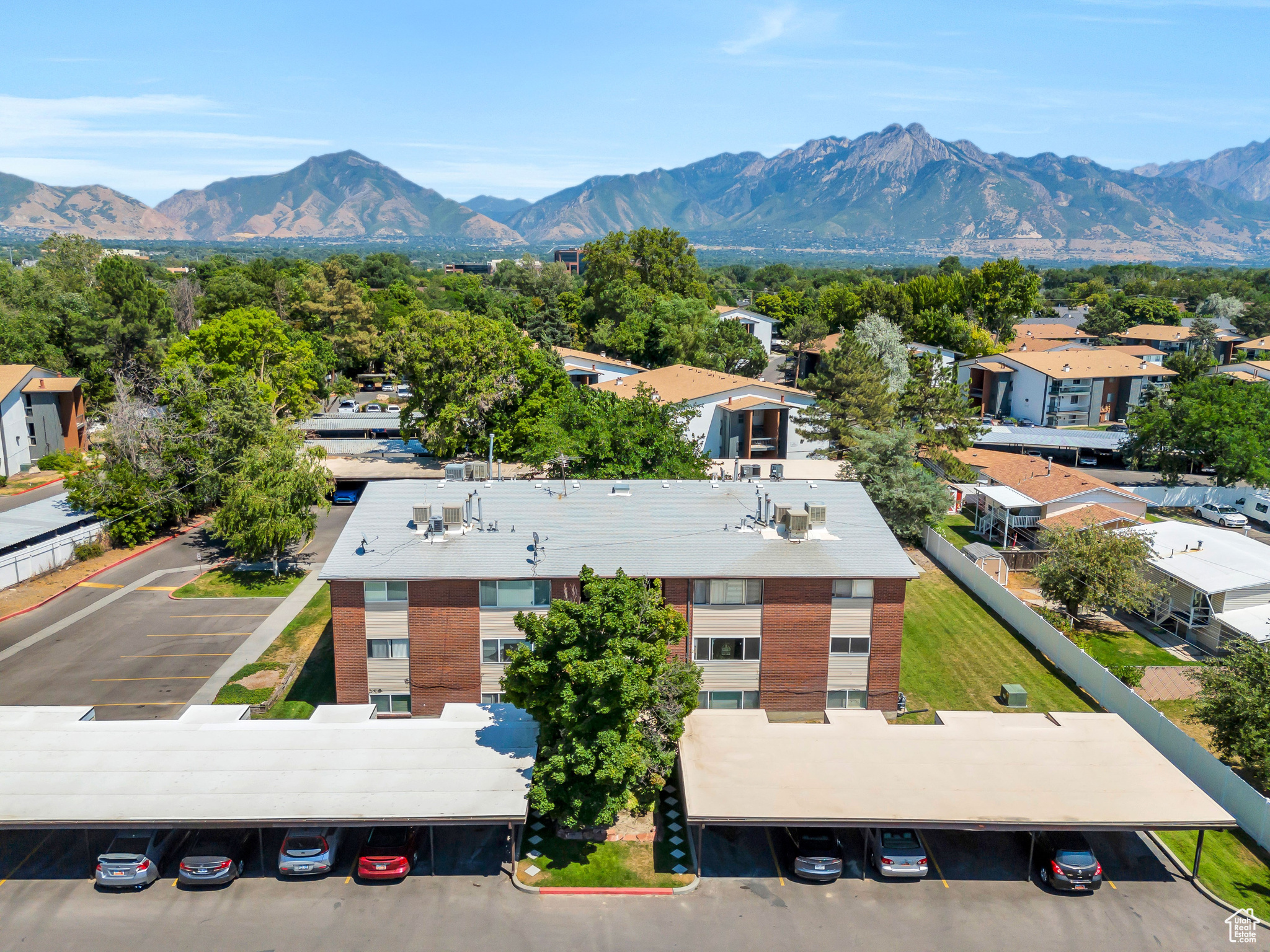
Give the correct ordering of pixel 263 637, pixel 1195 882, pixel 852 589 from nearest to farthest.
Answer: pixel 1195 882 → pixel 852 589 → pixel 263 637

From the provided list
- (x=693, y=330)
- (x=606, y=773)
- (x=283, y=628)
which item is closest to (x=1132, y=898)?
(x=606, y=773)

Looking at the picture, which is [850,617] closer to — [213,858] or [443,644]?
[443,644]

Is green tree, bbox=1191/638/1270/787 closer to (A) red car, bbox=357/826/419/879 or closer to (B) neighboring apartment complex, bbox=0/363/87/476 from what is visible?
(A) red car, bbox=357/826/419/879

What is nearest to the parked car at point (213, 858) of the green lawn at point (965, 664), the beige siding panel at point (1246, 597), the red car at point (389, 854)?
the red car at point (389, 854)

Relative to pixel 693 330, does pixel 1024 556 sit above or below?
below

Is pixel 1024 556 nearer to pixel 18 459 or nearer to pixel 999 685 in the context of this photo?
pixel 999 685

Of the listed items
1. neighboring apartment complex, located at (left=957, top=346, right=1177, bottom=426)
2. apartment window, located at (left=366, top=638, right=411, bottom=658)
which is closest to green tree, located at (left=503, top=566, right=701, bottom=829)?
apartment window, located at (left=366, top=638, right=411, bottom=658)

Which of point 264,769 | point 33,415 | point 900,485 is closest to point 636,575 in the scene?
point 264,769
